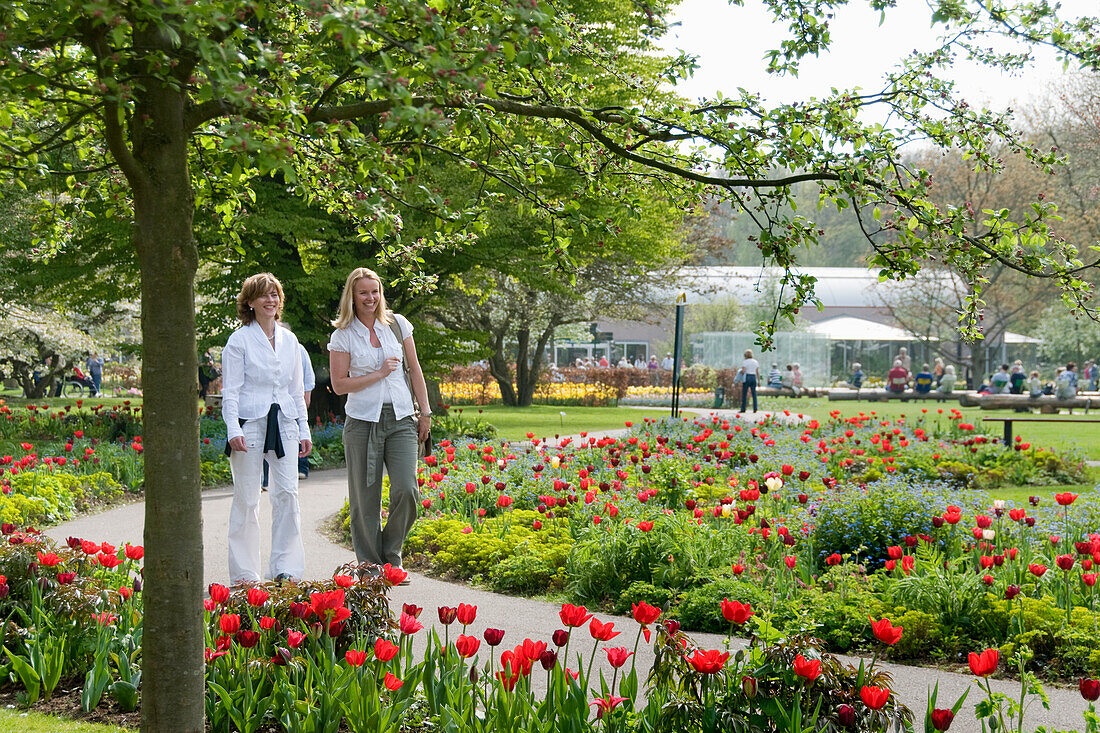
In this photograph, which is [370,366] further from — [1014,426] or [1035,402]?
[1035,402]

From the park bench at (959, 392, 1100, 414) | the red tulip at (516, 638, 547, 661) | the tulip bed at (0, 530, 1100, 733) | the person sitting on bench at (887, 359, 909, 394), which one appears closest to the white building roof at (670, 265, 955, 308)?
the person sitting on bench at (887, 359, 909, 394)

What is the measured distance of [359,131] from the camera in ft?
10.3

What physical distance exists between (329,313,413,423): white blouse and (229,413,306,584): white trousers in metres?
0.43

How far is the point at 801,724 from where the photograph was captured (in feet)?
9.78

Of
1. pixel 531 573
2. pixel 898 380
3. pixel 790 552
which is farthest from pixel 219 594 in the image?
pixel 898 380

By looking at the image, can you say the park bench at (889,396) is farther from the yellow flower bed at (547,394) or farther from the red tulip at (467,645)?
the red tulip at (467,645)

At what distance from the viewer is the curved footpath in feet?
13.0

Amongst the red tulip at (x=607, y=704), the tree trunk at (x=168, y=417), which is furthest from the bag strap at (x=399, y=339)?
the red tulip at (x=607, y=704)

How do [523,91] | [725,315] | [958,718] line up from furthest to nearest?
[725,315], [523,91], [958,718]

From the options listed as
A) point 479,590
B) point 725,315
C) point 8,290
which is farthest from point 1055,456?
point 725,315

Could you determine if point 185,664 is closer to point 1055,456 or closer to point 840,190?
point 840,190

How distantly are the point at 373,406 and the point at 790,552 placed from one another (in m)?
2.72

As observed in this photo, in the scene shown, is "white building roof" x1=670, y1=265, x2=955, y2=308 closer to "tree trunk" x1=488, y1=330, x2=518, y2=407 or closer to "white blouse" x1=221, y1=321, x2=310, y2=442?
"tree trunk" x1=488, y1=330, x2=518, y2=407

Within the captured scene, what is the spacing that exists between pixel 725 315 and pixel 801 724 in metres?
46.2
